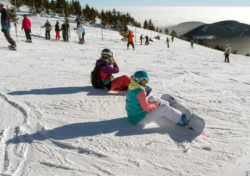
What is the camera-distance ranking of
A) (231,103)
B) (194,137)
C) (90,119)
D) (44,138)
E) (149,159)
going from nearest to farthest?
(149,159), (44,138), (194,137), (90,119), (231,103)

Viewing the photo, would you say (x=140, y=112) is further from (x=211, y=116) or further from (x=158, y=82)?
(x=158, y=82)

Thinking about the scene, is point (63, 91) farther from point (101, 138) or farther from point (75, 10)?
point (75, 10)

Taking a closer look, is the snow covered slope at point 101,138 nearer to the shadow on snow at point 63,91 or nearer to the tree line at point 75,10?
the shadow on snow at point 63,91

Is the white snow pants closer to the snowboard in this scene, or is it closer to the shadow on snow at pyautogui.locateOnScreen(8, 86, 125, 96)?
the snowboard

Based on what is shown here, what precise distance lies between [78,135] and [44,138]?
0.46 m

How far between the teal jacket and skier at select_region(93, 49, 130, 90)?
1.56m

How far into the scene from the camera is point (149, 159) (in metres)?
2.48

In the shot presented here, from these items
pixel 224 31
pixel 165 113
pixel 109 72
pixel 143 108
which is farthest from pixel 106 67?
pixel 224 31

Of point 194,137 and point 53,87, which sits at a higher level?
point 53,87

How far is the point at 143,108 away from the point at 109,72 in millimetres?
1783

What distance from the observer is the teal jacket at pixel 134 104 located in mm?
2988

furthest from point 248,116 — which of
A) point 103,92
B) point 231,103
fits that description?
point 103,92

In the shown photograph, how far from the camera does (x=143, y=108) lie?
3018 millimetres

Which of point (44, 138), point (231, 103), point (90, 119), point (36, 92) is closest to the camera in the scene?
point (44, 138)
